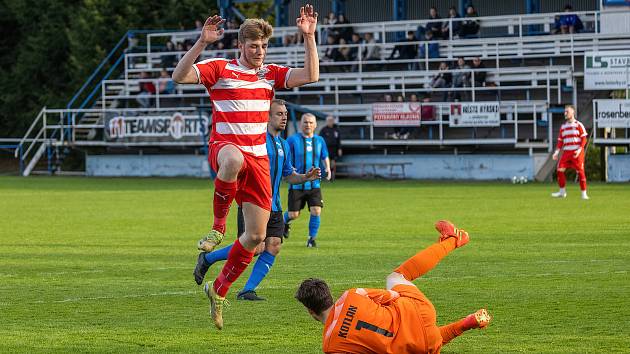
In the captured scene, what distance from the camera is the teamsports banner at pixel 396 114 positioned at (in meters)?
36.0

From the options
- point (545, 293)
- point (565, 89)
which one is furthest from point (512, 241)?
point (565, 89)

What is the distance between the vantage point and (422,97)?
3700cm

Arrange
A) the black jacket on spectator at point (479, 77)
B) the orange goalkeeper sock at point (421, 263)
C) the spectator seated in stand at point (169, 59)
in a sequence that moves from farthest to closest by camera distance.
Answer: the spectator seated in stand at point (169, 59)
the black jacket on spectator at point (479, 77)
the orange goalkeeper sock at point (421, 263)

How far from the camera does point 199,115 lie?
3866 centimetres

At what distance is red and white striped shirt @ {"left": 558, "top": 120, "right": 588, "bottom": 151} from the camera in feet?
88.6

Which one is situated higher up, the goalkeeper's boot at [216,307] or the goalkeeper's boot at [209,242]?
the goalkeeper's boot at [209,242]

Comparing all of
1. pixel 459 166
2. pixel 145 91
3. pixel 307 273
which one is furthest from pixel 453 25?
pixel 307 273

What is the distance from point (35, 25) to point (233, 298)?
4308 centimetres

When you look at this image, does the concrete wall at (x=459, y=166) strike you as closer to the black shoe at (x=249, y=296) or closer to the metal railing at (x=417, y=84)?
the metal railing at (x=417, y=84)

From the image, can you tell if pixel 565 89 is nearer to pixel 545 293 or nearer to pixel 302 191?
A: pixel 302 191

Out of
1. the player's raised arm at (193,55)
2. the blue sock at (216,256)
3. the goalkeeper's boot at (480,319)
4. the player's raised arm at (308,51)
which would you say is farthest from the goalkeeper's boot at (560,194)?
the goalkeeper's boot at (480,319)

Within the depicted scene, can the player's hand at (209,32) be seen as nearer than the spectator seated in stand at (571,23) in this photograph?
Yes

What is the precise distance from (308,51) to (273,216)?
2402 mm

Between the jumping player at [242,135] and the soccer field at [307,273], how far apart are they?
2.18ft
